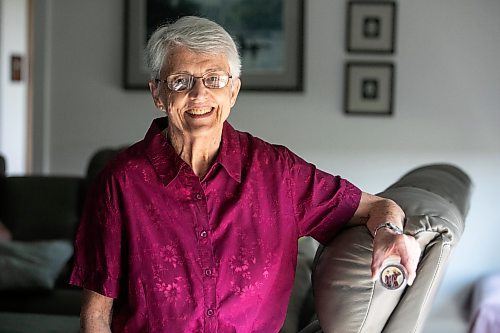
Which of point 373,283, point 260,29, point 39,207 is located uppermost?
point 260,29

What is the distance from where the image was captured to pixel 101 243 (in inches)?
68.2

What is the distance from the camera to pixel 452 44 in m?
4.32

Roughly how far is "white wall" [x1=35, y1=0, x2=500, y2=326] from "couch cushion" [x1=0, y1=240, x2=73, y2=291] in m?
1.33

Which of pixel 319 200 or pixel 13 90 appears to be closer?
pixel 319 200

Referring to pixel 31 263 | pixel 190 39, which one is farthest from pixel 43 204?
pixel 190 39

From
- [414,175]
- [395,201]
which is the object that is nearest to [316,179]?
[395,201]

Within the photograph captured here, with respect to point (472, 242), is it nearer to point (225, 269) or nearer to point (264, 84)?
point (264, 84)

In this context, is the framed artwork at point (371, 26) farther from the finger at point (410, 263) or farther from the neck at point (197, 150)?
the finger at point (410, 263)

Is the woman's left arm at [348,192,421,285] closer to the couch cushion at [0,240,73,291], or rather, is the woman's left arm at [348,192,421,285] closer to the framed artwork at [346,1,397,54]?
the couch cushion at [0,240,73,291]

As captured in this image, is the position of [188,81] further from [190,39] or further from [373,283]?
[373,283]

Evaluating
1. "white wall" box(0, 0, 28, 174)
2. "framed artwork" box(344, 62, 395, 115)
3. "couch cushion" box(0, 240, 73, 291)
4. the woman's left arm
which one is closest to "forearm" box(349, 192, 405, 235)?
the woman's left arm

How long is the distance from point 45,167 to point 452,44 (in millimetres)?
2257

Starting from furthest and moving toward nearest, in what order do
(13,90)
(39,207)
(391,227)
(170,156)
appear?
(13,90)
(39,207)
(170,156)
(391,227)

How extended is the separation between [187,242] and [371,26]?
2.82 m
